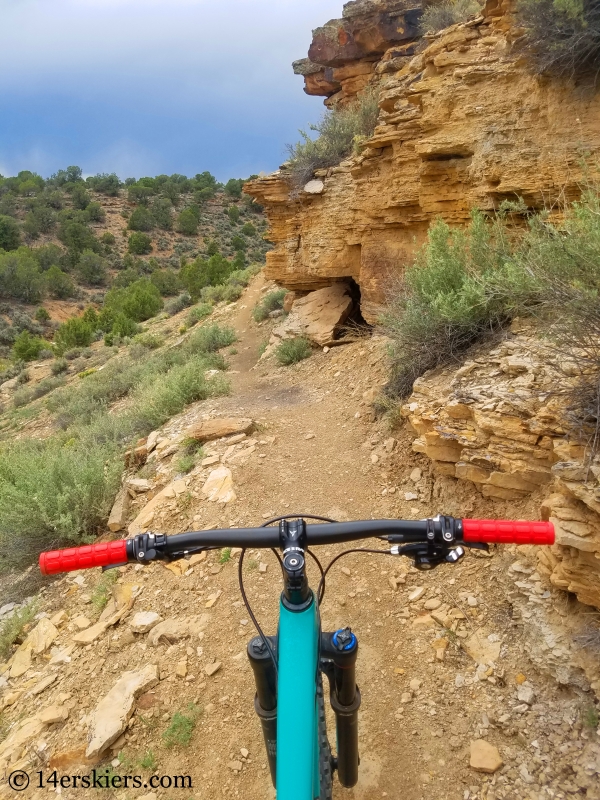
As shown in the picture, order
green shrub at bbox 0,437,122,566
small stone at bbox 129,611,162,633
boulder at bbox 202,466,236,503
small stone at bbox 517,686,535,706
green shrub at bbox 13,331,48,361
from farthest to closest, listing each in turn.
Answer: green shrub at bbox 13,331,48,361 → green shrub at bbox 0,437,122,566 → boulder at bbox 202,466,236,503 → small stone at bbox 129,611,162,633 → small stone at bbox 517,686,535,706

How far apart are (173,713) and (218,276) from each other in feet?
76.8

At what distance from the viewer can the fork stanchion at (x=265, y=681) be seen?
5.41ft

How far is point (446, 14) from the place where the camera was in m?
11.4

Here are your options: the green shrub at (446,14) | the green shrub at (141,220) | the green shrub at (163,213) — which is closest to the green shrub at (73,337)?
the green shrub at (446,14)

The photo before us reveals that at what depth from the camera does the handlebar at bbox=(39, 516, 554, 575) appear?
1.41m

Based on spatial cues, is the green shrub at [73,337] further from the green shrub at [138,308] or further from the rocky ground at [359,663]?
the rocky ground at [359,663]

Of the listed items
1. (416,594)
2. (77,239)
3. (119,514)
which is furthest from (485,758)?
(77,239)

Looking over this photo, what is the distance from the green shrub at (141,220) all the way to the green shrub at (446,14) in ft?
114

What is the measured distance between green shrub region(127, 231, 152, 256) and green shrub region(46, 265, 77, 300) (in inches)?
294

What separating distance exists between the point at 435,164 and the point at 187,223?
4017 centimetres

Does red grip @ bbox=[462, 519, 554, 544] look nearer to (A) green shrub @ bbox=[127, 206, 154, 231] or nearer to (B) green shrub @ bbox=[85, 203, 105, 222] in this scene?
(A) green shrub @ bbox=[127, 206, 154, 231]

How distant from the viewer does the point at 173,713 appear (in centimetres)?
284

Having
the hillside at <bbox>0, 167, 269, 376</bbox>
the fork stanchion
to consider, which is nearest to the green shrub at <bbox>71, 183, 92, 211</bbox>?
the hillside at <bbox>0, 167, 269, 376</bbox>

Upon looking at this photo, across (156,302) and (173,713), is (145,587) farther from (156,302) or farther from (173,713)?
(156,302)
